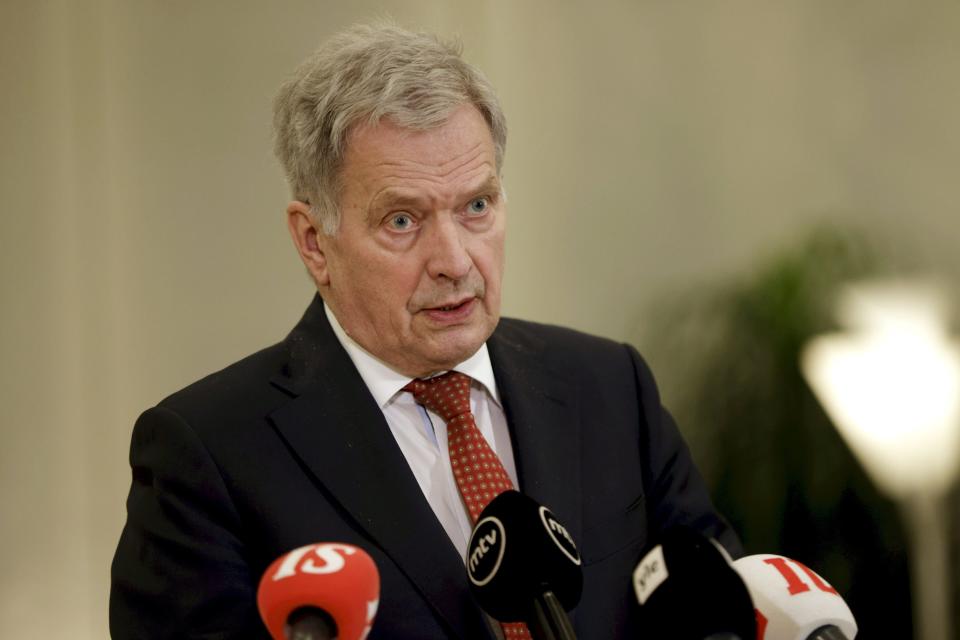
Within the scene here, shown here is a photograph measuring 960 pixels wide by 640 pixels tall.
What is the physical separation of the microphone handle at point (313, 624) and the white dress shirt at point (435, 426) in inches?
26.9

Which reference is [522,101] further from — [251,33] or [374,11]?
[251,33]

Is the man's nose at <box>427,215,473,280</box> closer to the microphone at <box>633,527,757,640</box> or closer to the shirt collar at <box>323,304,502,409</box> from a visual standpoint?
the shirt collar at <box>323,304,502,409</box>

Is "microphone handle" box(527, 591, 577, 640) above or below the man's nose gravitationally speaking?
below

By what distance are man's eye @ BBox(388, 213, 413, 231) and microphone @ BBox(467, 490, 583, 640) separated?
0.61m

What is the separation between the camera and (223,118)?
3.76m

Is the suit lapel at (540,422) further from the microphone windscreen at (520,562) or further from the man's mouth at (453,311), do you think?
the microphone windscreen at (520,562)

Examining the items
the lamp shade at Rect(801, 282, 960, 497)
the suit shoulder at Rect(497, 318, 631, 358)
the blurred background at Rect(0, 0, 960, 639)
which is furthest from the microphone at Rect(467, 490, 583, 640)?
the lamp shade at Rect(801, 282, 960, 497)

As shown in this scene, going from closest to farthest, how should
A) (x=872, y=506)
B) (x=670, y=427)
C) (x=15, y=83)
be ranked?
1. (x=670, y=427)
2. (x=15, y=83)
3. (x=872, y=506)

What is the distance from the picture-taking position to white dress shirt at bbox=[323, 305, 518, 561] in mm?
2072

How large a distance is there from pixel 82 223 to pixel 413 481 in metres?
1.96

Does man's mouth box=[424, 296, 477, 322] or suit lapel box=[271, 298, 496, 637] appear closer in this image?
suit lapel box=[271, 298, 496, 637]

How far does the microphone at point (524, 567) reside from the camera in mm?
1553

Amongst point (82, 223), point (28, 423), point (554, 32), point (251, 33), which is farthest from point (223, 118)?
point (554, 32)

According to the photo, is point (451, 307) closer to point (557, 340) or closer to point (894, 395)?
point (557, 340)
